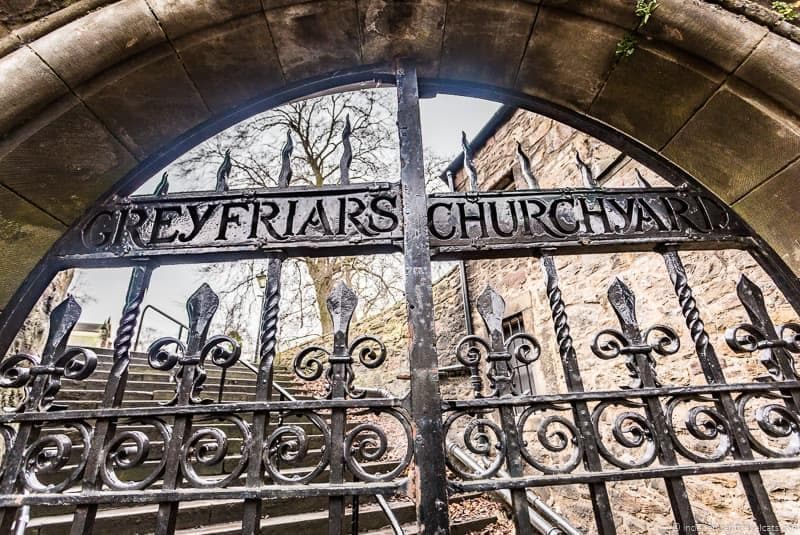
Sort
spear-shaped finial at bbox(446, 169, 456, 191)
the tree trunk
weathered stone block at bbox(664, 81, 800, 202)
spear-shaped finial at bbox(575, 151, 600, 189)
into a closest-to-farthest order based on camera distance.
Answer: weathered stone block at bbox(664, 81, 800, 202)
spear-shaped finial at bbox(575, 151, 600, 189)
spear-shaped finial at bbox(446, 169, 456, 191)
the tree trunk

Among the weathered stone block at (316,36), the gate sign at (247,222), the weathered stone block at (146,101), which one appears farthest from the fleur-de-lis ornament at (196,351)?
the weathered stone block at (316,36)

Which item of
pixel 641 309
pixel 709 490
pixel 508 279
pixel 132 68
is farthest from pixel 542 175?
pixel 132 68

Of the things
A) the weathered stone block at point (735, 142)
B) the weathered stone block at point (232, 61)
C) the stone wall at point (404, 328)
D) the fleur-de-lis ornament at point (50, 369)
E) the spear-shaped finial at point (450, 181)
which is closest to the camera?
the fleur-de-lis ornament at point (50, 369)

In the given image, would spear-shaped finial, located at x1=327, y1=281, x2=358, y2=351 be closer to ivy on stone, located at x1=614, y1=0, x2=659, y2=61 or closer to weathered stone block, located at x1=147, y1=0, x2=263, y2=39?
weathered stone block, located at x1=147, y1=0, x2=263, y2=39

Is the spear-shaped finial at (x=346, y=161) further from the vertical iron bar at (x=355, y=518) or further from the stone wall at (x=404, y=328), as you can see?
the stone wall at (x=404, y=328)

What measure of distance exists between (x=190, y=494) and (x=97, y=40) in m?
1.58

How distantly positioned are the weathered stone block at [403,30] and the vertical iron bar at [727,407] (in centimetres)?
139

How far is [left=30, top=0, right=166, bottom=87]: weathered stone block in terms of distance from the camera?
4.19 ft

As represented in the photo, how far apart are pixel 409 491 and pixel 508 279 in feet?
17.8

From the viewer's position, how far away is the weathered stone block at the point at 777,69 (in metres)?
1.29

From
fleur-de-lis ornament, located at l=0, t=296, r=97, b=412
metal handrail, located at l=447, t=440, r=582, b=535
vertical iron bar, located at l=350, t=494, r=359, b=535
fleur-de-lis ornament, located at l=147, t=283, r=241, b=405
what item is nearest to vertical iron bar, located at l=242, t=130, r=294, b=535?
fleur-de-lis ornament, located at l=147, t=283, r=241, b=405

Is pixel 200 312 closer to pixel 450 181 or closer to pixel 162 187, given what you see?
pixel 162 187

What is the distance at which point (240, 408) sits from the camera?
116 cm

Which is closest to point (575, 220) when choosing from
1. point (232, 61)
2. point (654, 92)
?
point (654, 92)
